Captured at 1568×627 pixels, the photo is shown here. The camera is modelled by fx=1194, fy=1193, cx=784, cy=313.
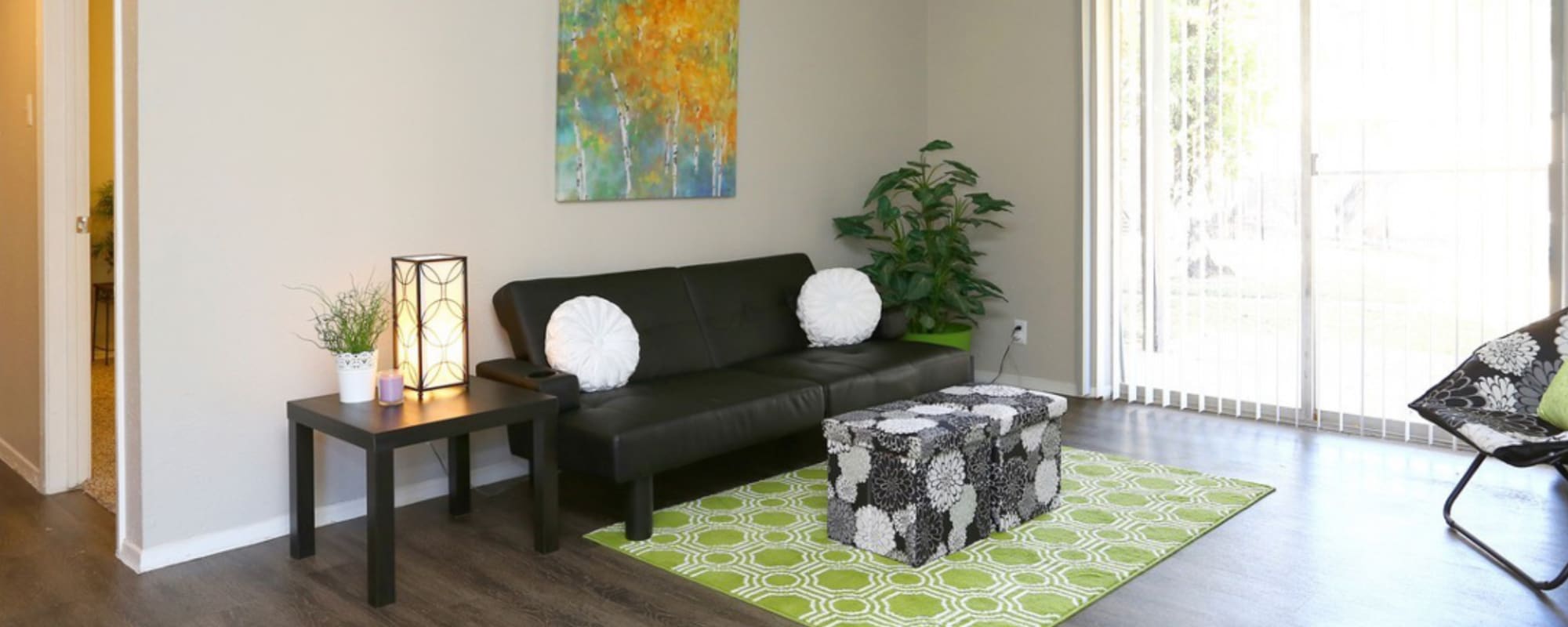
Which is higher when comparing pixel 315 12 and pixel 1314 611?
pixel 315 12

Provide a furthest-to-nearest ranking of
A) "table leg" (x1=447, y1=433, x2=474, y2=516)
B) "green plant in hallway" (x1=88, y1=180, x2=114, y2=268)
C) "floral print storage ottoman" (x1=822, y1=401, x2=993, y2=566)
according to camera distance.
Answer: "green plant in hallway" (x1=88, y1=180, x2=114, y2=268), "table leg" (x1=447, y1=433, x2=474, y2=516), "floral print storage ottoman" (x1=822, y1=401, x2=993, y2=566)

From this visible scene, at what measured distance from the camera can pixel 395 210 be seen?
3.90m

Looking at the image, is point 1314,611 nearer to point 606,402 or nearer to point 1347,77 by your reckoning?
point 606,402

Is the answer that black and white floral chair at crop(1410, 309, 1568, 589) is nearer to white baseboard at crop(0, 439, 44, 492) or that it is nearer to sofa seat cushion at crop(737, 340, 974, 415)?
sofa seat cushion at crop(737, 340, 974, 415)

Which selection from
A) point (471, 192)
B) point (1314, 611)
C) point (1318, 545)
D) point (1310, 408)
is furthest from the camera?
point (1310, 408)

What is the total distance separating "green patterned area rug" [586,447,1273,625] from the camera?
9.95 feet

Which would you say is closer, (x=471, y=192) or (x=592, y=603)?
(x=592, y=603)

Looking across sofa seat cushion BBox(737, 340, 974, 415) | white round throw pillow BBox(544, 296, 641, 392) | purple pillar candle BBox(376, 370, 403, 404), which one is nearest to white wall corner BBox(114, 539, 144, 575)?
purple pillar candle BBox(376, 370, 403, 404)

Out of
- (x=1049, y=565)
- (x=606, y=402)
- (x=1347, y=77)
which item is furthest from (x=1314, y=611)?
(x=1347, y=77)

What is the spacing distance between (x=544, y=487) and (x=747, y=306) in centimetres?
157

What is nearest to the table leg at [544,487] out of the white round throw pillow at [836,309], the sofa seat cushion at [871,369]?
the sofa seat cushion at [871,369]

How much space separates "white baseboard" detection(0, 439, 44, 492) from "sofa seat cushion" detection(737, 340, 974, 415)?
2.51m

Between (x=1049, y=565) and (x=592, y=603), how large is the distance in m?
1.26

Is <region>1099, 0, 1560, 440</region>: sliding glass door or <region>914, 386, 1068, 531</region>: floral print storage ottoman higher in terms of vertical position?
<region>1099, 0, 1560, 440</region>: sliding glass door
